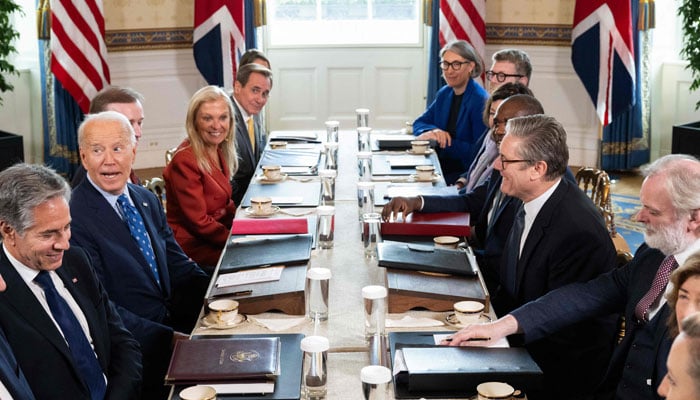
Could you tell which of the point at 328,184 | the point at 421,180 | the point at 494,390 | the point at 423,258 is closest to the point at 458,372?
the point at 494,390

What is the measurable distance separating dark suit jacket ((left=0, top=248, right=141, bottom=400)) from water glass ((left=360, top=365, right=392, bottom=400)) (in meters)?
0.96

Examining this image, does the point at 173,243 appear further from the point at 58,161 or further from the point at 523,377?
the point at 58,161

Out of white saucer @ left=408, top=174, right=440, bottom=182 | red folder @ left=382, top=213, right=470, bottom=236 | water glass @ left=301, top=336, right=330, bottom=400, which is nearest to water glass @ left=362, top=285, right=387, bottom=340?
water glass @ left=301, top=336, right=330, bottom=400

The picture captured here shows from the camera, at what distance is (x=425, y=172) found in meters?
5.10

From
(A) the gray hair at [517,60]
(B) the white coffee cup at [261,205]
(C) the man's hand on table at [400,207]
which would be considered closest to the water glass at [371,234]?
(C) the man's hand on table at [400,207]

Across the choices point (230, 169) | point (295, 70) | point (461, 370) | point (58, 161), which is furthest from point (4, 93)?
point (461, 370)

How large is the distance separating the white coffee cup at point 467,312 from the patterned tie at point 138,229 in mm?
1336

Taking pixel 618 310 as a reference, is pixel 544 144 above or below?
above

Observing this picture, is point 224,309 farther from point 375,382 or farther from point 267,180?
point 267,180

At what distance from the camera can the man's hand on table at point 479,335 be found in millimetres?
2723

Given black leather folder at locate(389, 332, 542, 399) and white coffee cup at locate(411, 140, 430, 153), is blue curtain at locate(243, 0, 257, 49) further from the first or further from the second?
black leather folder at locate(389, 332, 542, 399)

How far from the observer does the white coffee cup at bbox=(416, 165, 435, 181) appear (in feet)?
16.6

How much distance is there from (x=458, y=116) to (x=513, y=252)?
2811 millimetres

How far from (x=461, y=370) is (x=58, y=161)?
6.50 meters
